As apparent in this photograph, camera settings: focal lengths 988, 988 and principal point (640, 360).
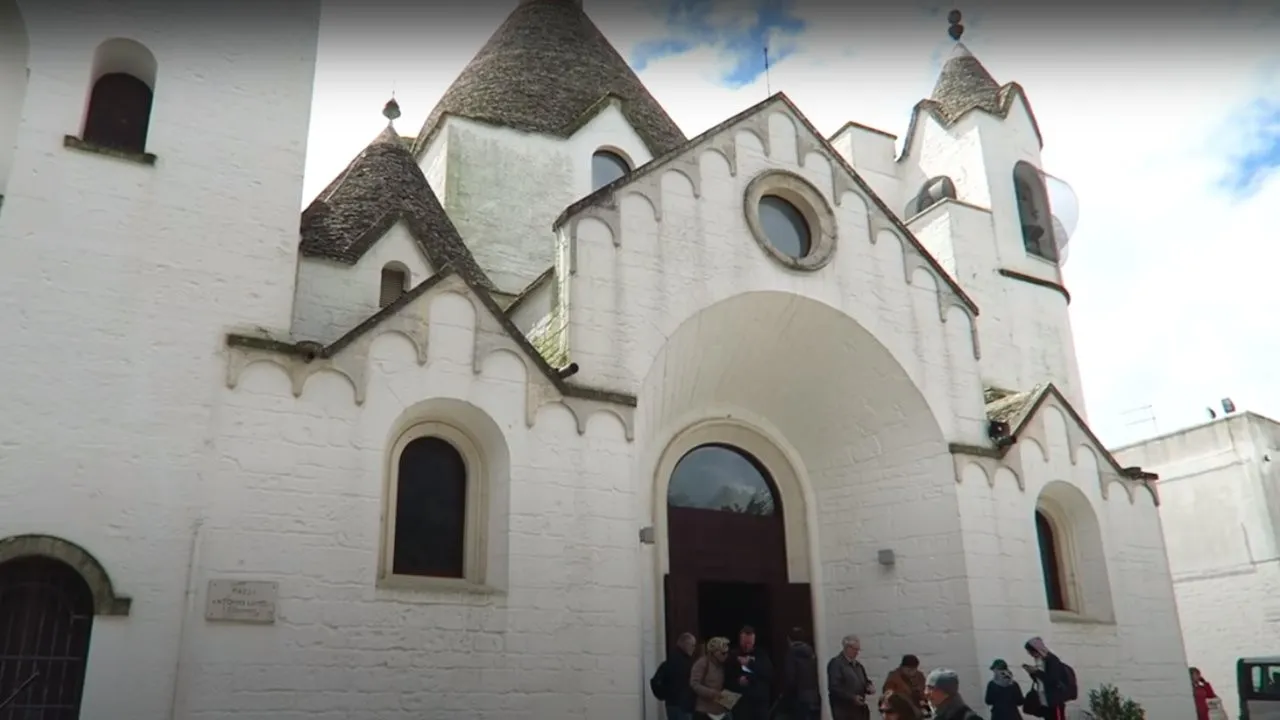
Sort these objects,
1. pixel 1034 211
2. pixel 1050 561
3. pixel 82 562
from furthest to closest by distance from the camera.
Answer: pixel 1034 211 → pixel 1050 561 → pixel 82 562

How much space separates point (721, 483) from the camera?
48.2ft

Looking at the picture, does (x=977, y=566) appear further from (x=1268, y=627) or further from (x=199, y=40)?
(x=1268, y=627)

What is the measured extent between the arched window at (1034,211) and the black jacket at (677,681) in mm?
14173

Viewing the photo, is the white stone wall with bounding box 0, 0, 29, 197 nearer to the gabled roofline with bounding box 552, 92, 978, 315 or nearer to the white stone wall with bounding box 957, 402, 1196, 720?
the gabled roofline with bounding box 552, 92, 978, 315

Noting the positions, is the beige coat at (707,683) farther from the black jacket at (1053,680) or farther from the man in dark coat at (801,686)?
the black jacket at (1053,680)

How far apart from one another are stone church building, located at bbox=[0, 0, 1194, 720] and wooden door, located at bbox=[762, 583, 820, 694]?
0.33 feet

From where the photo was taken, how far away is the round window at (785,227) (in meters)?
→ 14.0

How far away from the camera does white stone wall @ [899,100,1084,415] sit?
63.4 ft

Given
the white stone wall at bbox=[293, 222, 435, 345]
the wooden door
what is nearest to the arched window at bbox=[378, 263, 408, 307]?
the white stone wall at bbox=[293, 222, 435, 345]

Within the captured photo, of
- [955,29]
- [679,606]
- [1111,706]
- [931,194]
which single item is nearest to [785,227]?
[679,606]

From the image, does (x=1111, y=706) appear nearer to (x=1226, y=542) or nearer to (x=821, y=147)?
(x=821, y=147)

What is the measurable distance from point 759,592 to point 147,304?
9097mm

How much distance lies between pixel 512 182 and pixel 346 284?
560cm

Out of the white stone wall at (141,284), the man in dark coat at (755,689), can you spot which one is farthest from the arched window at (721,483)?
the white stone wall at (141,284)
